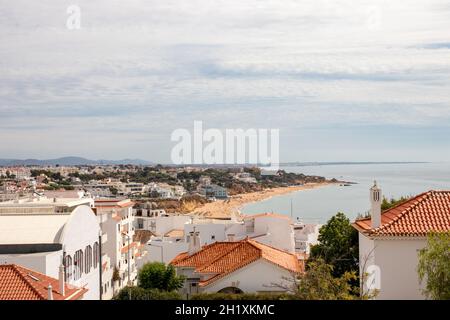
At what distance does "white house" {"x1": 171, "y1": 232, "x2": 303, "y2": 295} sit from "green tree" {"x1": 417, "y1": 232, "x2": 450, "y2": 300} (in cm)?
400

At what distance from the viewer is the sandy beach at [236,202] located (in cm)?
5312

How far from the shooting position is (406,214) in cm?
1105

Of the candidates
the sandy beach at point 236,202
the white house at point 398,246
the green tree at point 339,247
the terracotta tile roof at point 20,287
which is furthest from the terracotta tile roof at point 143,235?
the terracotta tile roof at point 20,287

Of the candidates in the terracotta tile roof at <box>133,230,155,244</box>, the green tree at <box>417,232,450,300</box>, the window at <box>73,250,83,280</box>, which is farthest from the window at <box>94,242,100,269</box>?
the terracotta tile roof at <box>133,230,155,244</box>

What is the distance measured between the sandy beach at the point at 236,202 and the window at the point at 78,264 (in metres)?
34.6

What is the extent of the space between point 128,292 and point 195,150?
19.6ft

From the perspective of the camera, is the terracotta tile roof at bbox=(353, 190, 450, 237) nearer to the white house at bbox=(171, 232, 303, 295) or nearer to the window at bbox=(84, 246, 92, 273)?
the white house at bbox=(171, 232, 303, 295)

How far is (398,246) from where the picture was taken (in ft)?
34.0

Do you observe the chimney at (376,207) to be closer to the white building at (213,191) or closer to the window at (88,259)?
the window at (88,259)

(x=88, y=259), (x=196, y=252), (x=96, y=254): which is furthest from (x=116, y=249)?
(x=88, y=259)

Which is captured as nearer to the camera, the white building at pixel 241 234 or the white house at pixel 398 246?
the white house at pixel 398 246
